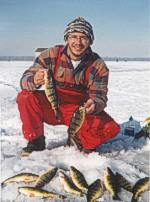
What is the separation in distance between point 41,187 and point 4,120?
9.10ft

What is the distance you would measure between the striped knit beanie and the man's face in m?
0.04

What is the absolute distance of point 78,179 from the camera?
3268 mm

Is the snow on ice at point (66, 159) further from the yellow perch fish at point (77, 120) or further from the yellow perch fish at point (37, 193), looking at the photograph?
the yellow perch fish at point (77, 120)

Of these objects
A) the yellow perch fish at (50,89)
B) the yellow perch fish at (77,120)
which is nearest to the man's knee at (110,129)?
the yellow perch fish at (77,120)

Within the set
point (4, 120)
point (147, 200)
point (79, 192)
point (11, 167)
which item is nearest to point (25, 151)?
point (11, 167)

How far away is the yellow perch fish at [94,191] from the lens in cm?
303

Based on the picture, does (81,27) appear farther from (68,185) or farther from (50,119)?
(68,185)

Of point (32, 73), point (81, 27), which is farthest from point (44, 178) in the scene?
point (81, 27)

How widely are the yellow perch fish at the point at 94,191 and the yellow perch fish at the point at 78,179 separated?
0.17ft

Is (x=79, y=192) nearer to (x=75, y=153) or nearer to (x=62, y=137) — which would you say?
(x=75, y=153)

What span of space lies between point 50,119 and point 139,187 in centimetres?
129

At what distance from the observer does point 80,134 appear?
4.05m

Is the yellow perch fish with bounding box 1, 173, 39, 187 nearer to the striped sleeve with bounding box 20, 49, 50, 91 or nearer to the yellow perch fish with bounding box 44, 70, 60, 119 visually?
the yellow perch fish with bounding box 44, 70, 60, 119

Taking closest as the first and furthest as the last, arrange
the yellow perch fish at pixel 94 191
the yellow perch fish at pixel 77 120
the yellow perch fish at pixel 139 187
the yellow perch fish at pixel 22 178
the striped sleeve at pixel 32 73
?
the yellow perch fish at pixel 94 191 < the yellow perch fish at pixel 139 187 < the yellow perch fish at pixel 22 178 < the yellow perch fish at pixel 77 120 < the striped sleeve at pixel 32 73
